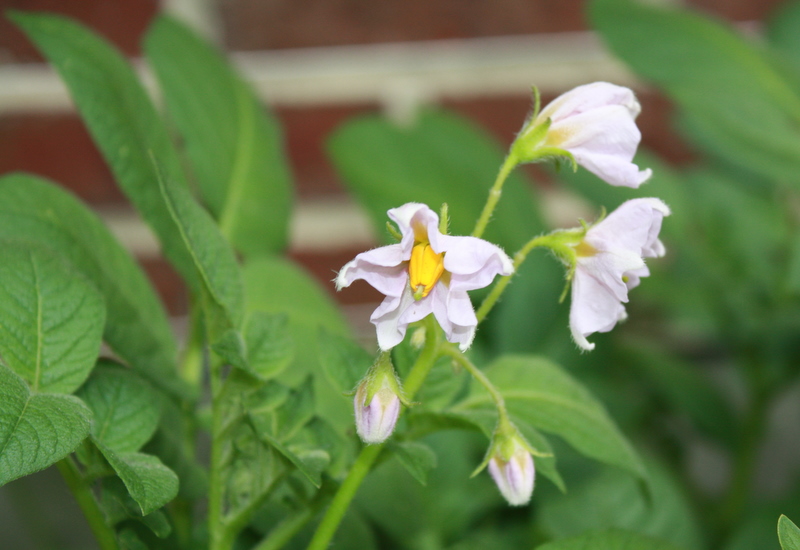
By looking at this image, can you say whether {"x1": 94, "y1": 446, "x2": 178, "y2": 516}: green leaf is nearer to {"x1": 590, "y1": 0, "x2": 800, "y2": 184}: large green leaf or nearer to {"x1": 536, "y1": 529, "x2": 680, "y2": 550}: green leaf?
{"x1": 536, "y1": 529, "x2": 680, "y2": 550}: green leaf

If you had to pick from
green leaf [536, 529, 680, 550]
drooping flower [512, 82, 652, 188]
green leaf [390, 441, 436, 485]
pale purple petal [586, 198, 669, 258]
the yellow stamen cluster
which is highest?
drooping flower [512, 82, 652, 188]

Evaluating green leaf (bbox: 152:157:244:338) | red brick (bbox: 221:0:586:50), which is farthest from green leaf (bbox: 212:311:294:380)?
red brick (bbox: 221:0:586:50)

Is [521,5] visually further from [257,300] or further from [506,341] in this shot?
[257,300]

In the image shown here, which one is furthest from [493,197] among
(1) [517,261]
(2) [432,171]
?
(2) [432,171]

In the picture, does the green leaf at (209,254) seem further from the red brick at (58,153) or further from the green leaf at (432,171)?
the red brick at (58,153)

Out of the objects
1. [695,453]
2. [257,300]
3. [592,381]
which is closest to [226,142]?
[257,300]

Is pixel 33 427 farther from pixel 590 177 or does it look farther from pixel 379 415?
pixel 590 177

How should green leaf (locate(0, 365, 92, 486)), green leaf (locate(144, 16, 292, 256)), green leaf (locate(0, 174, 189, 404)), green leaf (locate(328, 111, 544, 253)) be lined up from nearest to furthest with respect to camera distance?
1. green leaf (locate(0, 365, 92, 486))
2. green leaf (locate(0, 174, 189, 404))
3. green leaf (locate(144, 16, 292, 256))
4. green leaf (locate(328, 111, 544, 253))

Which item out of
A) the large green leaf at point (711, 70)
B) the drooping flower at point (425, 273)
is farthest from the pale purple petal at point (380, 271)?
the large green leaf at point (711, 70)
